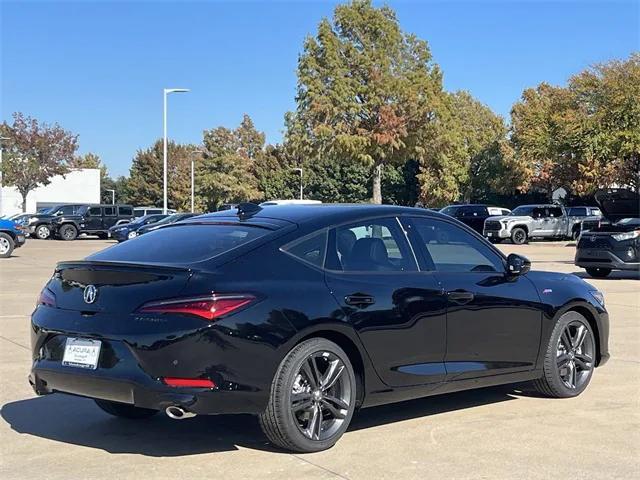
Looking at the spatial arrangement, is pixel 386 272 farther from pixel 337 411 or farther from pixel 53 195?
pixel 53 195

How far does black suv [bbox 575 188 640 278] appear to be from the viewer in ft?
56.2

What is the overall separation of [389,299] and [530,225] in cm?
3379

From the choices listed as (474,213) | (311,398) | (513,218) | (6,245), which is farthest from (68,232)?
(311,398)

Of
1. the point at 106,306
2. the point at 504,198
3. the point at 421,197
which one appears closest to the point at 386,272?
the point at 106,306

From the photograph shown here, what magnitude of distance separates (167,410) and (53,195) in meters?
77.4

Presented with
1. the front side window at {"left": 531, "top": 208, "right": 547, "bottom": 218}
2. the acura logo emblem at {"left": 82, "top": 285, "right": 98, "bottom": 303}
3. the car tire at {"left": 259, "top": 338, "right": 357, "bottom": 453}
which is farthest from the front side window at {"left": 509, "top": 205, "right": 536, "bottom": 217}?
the acura logo emblem at {"left": 82, "top": 285, "right": 98, "bottom": 303}

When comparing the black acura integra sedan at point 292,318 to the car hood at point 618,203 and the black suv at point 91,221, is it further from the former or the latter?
the black suv at point 91,221

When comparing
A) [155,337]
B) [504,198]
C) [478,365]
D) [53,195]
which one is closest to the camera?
[155,337]

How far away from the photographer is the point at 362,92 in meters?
45.5

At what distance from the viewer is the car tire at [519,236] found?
123 feet

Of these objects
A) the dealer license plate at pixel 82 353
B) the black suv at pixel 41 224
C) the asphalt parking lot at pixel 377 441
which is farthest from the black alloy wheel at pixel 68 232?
the dealer license plate at pixel 82 353

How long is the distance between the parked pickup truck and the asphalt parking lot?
99.5 ft

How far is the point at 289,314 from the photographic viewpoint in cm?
497

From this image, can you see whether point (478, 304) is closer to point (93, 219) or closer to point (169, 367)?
point (169, 367)
